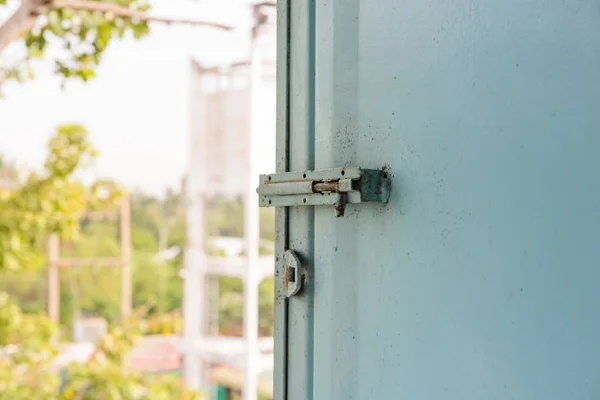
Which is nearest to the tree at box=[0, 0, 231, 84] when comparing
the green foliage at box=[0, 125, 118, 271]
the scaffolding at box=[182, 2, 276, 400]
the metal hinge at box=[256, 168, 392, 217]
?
the green foliage at box=[0, 125, 118, 271]

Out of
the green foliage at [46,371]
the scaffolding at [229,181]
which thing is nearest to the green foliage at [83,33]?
the green foliage at [46,371]

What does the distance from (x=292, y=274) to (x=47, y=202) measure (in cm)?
331

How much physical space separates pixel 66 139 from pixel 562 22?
3.82m

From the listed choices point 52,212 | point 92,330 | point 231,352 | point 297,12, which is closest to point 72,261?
point 92,330

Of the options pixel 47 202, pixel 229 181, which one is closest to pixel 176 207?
pixel 229 181

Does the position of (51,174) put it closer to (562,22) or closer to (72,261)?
(72,261)

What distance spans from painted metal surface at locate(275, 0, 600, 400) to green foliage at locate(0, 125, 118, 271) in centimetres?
317

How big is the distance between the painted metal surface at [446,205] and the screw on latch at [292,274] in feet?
0.04

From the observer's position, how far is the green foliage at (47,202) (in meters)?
3.90

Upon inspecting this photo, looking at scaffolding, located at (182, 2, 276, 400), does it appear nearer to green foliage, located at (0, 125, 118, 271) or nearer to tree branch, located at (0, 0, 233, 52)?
green foliage, located at (0, 125, 118, 271)

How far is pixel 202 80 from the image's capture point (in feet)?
24.6

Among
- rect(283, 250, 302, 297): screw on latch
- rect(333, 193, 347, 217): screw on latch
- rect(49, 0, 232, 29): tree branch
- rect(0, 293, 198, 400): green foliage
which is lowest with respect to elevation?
rect(0, 293, 198, 400): green foliage

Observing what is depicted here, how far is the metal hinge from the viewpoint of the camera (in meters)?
0.91

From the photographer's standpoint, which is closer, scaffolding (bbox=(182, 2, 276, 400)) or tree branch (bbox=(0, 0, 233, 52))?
tree branch (bbox=(0, 0, 233, 52))
